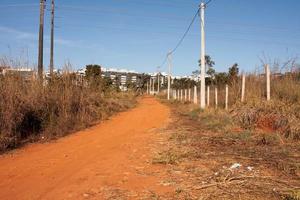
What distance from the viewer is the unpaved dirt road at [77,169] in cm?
528

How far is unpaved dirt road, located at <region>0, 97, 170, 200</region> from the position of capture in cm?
528

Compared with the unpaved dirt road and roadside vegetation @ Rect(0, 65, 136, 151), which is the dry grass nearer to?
the unpaved dirt road

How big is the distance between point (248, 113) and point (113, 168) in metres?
6.56

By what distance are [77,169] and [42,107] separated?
16.5ft

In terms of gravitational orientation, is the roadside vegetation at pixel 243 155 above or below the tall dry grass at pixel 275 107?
below

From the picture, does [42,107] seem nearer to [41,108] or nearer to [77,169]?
[41,108]

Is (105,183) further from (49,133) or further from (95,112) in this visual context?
(95,112)

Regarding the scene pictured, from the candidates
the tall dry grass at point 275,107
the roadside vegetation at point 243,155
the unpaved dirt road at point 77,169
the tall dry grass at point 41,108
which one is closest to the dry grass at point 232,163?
the roadside vegetation at point 243,155

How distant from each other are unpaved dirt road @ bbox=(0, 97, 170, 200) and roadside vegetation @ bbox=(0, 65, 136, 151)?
2.13ft

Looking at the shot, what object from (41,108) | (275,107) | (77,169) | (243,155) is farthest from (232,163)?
(41,108)

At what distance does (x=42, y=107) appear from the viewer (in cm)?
1112

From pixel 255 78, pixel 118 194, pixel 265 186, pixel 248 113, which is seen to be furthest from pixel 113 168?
pixel 255 78

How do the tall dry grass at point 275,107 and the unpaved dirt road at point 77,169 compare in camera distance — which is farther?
the tall dry grass at point 275,107

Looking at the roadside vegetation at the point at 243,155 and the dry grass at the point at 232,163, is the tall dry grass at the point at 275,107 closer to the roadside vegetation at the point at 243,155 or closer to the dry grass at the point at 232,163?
the roadside vegetation at the point at 243,155
